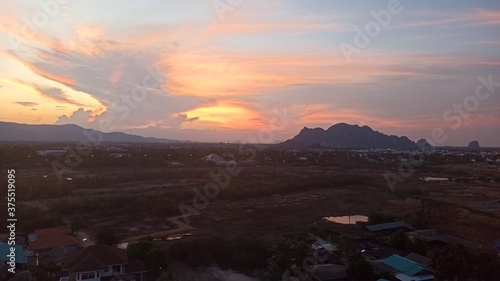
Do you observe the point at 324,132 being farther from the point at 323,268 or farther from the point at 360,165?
the point at 323,268

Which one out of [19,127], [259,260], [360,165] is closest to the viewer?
[259,260]

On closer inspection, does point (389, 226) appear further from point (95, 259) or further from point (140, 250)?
point (95, 259)

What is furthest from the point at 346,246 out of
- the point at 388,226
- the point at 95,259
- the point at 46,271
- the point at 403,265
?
the point at 46,271

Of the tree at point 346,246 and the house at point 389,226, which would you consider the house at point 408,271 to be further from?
the house at point 389,226

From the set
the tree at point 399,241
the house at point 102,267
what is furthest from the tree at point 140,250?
the tree at point 399,241

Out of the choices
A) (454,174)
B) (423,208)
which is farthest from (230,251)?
(454,174)

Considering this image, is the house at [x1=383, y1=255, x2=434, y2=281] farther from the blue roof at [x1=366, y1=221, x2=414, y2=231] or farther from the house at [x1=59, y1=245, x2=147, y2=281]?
the house at [x1=59, y1=245, x2=147, y2=281]
